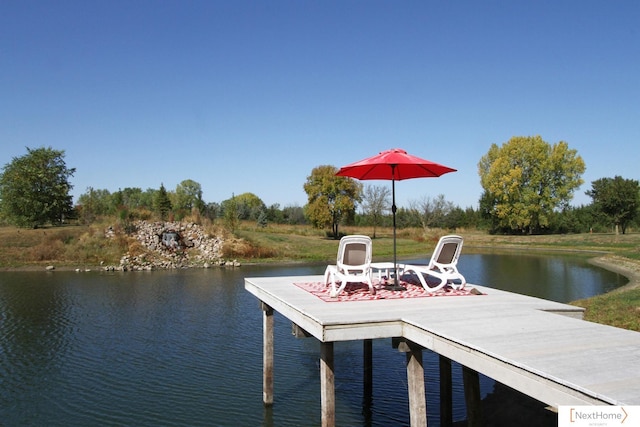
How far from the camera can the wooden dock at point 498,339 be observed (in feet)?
12.2

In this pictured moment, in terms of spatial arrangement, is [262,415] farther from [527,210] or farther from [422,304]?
[527,210]

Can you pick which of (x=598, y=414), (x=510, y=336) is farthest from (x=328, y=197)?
(x=598, y=414)

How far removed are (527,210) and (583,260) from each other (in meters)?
17.4

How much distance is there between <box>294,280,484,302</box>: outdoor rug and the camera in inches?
308

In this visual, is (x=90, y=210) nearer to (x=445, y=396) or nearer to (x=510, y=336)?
(x=445, y=396)

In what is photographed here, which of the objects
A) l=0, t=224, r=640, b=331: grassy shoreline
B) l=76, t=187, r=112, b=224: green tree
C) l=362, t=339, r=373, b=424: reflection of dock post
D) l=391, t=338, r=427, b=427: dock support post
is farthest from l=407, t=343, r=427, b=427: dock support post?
l=76, t=187, r=112, b=224: green tree

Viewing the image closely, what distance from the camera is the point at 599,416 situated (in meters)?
3.26

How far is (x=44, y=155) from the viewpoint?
136ft

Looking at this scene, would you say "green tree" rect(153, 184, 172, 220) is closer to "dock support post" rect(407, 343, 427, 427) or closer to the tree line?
the tree line

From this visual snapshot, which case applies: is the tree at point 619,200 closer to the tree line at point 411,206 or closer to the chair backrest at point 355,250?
the tree line at point 411,206

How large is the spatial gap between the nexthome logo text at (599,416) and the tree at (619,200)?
158ft

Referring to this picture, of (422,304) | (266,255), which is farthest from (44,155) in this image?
(422,304)

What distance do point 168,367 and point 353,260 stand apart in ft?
16.8

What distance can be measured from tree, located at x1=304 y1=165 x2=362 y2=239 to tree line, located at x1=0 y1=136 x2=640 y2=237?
10cm
